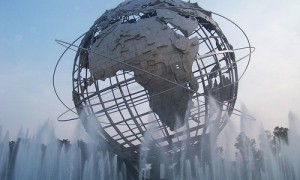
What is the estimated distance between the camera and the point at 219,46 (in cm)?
1020

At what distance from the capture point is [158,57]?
8.52m

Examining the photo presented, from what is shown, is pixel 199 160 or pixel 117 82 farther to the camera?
pixel 199 160

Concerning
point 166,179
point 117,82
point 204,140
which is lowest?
point 166,179

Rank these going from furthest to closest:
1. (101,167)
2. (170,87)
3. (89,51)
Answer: (101,167) → (89,51) → (170,87)

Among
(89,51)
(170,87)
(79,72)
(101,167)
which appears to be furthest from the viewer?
(101,167)

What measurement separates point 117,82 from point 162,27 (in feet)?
5.34

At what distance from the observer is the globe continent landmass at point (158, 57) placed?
28.0 feet

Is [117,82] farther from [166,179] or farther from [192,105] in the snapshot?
[166,179]

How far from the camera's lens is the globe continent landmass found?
8.52 m

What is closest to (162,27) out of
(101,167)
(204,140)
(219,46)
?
(219,46)

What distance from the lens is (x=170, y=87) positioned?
8.55 meters

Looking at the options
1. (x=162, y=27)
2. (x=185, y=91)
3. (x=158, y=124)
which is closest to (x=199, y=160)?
(x=158, y=124)

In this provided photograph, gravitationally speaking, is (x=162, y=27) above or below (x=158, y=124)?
above

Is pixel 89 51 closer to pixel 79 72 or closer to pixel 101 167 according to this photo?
pixel 79 72
